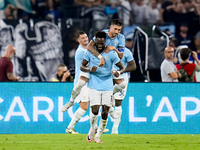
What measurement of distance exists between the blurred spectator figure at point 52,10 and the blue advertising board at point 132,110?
5358 mm

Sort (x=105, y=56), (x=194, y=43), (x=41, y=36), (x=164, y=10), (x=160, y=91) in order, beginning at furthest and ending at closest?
1. (x=164, y=10)
2. (x=194, y=43)
3. (x=41, y=36)
4. (x=160, y=91)
5. (x=105, y=56)

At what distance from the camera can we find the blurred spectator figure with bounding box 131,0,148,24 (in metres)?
17.0

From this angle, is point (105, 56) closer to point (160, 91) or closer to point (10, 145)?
point (10, 145)

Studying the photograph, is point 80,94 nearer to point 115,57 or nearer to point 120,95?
point 120,95

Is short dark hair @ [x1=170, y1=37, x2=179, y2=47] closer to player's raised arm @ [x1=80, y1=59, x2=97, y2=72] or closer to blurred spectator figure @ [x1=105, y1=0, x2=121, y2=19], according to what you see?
blurred spectator figure @ [x1=105, y1=0, x2=121, y2=19]

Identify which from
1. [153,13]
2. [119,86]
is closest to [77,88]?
[119,86]

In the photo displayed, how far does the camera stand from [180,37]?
15.6m

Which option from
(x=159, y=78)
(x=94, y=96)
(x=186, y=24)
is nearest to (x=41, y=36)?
(x=159, y=78)

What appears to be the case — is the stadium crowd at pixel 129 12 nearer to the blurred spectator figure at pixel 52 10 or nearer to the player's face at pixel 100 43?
the blurred spectator figure at pixel 52 10

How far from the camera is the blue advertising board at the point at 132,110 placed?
Answer: 1168cm

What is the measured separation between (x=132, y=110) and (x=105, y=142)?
2165mm

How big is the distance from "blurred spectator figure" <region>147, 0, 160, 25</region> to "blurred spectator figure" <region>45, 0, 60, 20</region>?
296 cm

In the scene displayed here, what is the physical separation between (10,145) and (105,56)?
2360 millimetres

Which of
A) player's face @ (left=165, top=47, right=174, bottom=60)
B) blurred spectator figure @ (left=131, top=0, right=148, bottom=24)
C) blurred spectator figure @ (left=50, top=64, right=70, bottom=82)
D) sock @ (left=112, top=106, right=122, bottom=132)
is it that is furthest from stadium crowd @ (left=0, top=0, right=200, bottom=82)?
sock @ (left=112, top=106, right=122, bottom=132)
